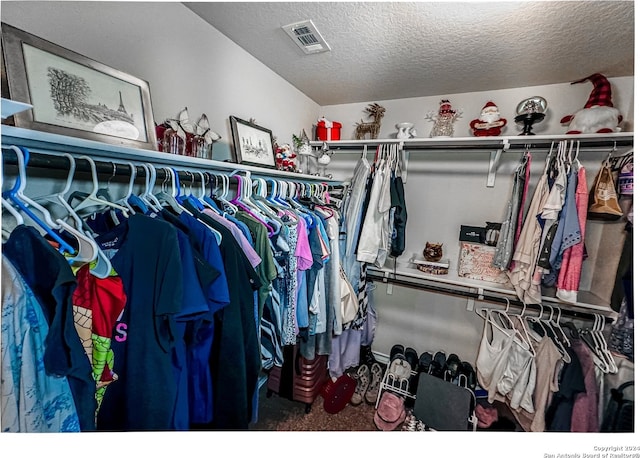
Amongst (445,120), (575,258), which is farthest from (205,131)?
(575,258)

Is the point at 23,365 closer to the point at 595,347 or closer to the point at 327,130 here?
the point at 327,130

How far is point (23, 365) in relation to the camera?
0.41m

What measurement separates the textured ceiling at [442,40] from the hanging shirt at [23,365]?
1.08 metres

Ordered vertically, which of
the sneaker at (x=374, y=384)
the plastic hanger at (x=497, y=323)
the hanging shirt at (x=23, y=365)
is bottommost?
the sneaker at (x=374, y=384)

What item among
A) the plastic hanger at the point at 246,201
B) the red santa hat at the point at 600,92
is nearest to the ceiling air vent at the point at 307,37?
the plastic hanger at the point at 246,201

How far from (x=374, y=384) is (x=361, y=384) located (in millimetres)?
87

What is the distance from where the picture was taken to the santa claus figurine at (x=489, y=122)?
56.9 inches

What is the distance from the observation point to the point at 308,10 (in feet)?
3.13

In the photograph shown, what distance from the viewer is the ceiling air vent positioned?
105cm

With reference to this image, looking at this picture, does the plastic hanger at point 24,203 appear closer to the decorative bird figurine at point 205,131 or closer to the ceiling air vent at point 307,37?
the decorative bird figurine at point 205,131

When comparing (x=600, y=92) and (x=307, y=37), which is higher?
(x=307, y=37)

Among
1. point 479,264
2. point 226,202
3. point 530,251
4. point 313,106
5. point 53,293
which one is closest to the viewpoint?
point 53,293
